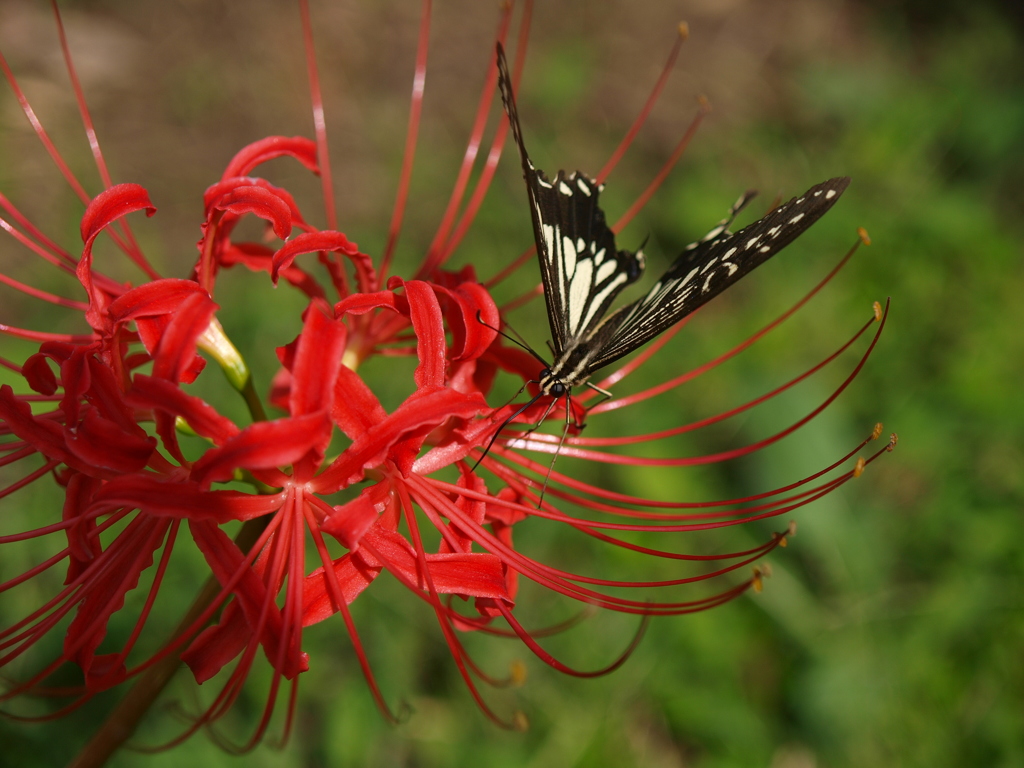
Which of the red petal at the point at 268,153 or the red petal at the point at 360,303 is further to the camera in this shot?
the red petal at the point at 268,153

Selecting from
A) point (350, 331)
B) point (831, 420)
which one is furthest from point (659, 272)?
point (350, 331)

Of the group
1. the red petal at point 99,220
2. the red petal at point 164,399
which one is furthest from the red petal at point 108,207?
the red petal at point 164,399

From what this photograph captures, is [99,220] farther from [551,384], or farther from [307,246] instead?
[551,384]

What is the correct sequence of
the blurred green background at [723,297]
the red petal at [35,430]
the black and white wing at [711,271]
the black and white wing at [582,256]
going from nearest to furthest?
the red petal at [35,430] < the black and white wing at [711,271] < the black and white wing at [582,256] < the blurred green background at [723,297]

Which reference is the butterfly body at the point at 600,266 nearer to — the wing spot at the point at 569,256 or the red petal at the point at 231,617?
the wing spot at the point at 569,256

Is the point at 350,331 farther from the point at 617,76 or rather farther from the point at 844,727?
the point at 617,76

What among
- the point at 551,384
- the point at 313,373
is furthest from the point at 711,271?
the point at 313,373

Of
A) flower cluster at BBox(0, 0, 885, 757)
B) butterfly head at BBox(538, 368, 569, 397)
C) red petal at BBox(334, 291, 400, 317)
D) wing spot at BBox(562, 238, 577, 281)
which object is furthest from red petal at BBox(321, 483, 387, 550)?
wing spot at BBox(562, 238, 577, 281)
